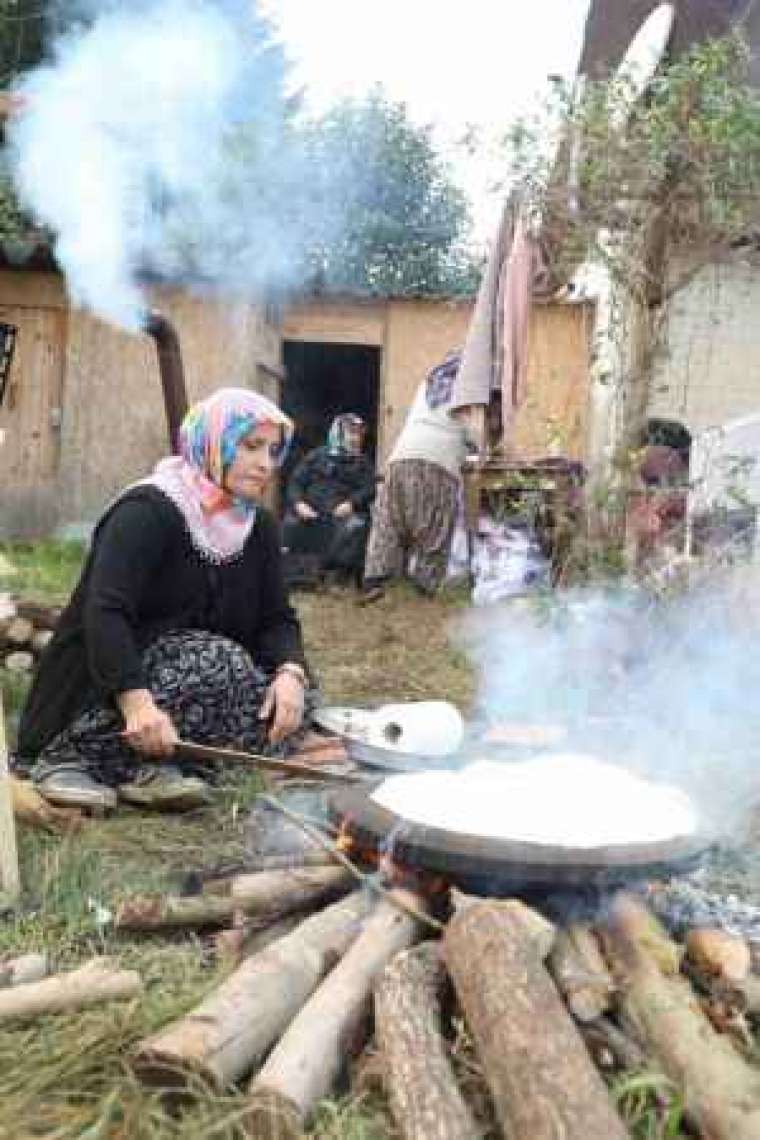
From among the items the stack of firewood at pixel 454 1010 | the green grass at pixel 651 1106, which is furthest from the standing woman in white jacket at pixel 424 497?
the green grass at pixel 651 1106

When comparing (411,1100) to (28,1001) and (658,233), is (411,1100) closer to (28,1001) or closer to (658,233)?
(28,1001)

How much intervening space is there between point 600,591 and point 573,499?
40.7 inches

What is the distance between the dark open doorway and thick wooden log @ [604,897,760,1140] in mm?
11747

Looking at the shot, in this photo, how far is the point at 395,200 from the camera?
17031 mm

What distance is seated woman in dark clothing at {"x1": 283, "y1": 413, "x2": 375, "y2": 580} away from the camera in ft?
29.3

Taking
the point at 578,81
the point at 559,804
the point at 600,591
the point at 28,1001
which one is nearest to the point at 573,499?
the point at 600,591

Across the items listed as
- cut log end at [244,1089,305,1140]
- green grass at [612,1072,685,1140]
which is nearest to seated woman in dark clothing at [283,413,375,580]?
green grass at [612,1072,685,1140]

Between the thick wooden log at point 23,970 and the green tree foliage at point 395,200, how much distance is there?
1375 centimetres

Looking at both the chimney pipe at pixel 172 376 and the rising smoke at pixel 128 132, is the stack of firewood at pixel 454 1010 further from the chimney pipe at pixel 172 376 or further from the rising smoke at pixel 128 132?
the chimney pipe at pixel 172 376

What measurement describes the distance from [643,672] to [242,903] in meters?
2.90

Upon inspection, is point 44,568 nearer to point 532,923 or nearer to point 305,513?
point 305,513

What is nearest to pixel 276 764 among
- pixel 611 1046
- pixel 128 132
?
pixel 611 1046

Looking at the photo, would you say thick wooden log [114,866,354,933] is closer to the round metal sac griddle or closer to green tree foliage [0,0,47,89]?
the round metal sac griddle

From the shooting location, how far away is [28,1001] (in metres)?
2.27
